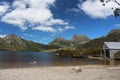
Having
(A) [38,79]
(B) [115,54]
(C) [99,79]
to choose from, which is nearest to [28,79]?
(A) [38,79]

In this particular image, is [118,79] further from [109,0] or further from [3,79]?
[3,79]

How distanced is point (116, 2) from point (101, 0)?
1.93 meters

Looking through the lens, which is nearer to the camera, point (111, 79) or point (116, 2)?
point (111, 79)

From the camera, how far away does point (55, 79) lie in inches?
987

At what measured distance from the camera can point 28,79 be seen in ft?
81.8

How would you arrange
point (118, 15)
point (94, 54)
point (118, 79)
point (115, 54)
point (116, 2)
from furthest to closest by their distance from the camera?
point (94, 54)
point (115, 54)
point (118, 15)
point (116, 2)
point (118, 79)

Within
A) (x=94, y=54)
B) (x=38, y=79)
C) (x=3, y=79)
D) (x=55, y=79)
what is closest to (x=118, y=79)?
(x=55, y=79)

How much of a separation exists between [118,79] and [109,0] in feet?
29.4

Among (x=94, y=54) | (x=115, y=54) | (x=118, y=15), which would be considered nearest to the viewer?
(x=118, y=15)

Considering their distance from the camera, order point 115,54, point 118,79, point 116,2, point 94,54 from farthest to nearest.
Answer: point 94,54, point 115,54, point 116,2, point 118,79

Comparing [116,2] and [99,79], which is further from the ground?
[116,2]

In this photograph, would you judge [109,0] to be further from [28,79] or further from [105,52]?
[105,52]

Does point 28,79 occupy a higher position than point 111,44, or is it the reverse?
point 111,44

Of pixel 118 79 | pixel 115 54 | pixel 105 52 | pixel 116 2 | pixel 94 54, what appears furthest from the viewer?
pixel 94 54
